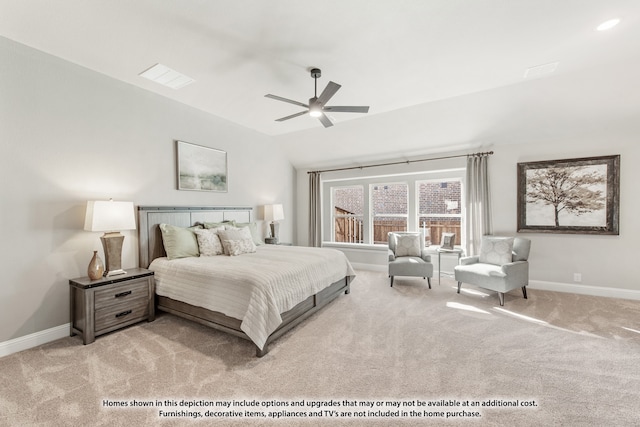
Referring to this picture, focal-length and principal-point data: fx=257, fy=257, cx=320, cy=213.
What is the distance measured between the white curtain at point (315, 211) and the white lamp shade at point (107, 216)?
13.0 ft

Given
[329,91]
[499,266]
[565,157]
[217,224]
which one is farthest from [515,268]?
[217,224]

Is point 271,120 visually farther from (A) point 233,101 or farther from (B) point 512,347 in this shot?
(B) point 512,347

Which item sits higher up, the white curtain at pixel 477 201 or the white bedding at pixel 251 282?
the white curtain at pixel 477 201

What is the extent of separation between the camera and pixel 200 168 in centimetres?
425

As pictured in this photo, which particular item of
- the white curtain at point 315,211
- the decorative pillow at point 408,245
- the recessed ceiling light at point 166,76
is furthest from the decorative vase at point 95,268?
the decorative pillow at point 408,245

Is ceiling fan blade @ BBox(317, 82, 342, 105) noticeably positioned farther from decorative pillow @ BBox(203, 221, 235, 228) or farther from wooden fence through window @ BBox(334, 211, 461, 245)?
wooden fence through window @ BBox(334, 211, 461, 245)

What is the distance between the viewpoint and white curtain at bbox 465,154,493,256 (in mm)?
4574

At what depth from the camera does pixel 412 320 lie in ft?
10.3

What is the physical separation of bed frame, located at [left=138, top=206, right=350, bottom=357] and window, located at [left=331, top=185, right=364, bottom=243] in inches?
92.5

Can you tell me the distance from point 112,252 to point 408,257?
435cm

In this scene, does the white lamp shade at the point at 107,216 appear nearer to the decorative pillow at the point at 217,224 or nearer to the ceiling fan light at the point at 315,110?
the decorative pillow at the point at 217,224

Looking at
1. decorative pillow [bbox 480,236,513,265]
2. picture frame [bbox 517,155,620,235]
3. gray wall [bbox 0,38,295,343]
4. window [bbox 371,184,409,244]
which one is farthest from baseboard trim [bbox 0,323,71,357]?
picture frame [bbox 517,155,620,235]

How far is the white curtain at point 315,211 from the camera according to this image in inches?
249

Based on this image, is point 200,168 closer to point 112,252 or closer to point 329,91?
point 112,252
